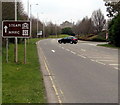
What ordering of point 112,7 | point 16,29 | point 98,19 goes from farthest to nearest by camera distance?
point 98,19
point 112,7
point 16,29

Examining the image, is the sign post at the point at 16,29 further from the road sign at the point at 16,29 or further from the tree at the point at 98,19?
the tree at the point at 98,19

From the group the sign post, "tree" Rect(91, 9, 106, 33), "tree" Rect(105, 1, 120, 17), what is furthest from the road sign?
"tree" Rect(91, 9, 106, 33)

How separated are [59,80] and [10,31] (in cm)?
726

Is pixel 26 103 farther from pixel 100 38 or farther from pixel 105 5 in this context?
pixel 100 38

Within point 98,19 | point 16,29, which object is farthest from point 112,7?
point 16,29

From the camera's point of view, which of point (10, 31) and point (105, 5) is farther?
point (105, 5)

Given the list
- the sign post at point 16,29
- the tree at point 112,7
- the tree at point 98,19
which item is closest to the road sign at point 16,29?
the sign post at point 16,29

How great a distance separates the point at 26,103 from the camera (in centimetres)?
781

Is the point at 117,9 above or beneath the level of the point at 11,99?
above

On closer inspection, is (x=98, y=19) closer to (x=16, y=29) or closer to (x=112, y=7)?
(x=112, y=7)

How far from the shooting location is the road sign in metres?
18.5

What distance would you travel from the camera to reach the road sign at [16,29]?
60.7ft

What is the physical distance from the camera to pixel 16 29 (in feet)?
61.1

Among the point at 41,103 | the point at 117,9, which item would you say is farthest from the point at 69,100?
the point at 117,9
